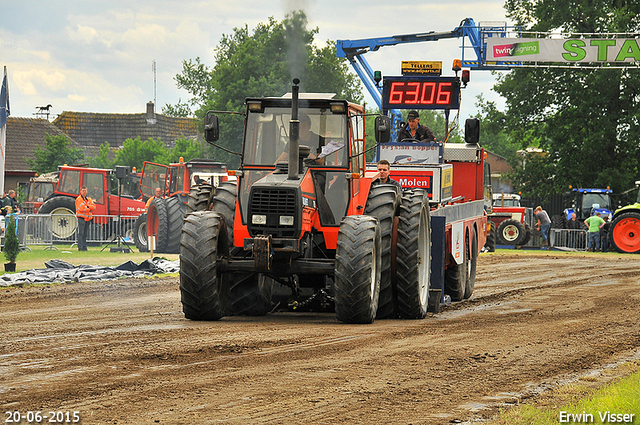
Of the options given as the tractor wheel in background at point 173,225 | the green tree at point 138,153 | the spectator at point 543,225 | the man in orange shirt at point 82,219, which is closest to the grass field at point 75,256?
the man in orange shirt at point 82,219

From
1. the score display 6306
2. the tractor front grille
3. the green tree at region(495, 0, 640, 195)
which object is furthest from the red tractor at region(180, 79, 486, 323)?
the green tree at region(495, 0, 640, 195)

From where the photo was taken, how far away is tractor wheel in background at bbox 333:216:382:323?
372 inches

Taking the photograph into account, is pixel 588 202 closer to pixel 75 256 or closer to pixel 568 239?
pixel 568 239

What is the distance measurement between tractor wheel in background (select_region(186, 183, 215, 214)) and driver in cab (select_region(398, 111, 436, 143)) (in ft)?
16.4

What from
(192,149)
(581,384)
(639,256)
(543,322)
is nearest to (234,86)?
(192,149)

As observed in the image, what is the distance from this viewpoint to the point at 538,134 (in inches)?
1662

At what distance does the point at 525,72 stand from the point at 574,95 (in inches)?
115

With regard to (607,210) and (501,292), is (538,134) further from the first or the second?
(501,292)

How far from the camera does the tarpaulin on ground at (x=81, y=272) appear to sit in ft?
52.4

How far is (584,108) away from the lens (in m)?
39.9

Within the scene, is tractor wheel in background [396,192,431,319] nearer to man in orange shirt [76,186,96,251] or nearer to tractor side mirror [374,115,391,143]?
tractor side mirror [374,115,391,143]

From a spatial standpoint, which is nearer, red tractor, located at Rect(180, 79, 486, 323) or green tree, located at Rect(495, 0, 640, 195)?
red tractor, located at Rect(180, 79, 486, 323)

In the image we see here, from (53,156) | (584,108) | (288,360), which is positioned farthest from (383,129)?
(53,156)

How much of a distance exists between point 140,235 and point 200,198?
1530cm
